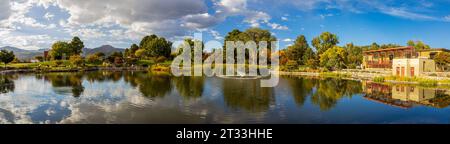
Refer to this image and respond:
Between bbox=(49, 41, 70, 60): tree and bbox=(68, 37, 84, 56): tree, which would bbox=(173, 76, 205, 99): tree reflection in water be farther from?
bbox=(68, 37, 84, 56): tree

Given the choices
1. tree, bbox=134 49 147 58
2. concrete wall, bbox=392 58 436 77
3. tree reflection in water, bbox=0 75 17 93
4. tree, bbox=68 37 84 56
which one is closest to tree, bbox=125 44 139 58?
tree, bbox=134 49 147 58

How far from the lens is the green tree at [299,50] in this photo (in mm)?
54000

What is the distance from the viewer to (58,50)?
6556 cm

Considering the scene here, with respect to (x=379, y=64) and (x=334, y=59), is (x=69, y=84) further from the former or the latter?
(x=379, y=64)

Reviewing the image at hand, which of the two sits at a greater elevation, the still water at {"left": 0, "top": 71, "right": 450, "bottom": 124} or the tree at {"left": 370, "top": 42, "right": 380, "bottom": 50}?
the tree at {"left": 370, "top": 42, "right": 380, "bottom": 50}

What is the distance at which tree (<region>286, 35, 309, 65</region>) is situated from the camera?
53984mm

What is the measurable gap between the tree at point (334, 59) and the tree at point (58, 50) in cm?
5497

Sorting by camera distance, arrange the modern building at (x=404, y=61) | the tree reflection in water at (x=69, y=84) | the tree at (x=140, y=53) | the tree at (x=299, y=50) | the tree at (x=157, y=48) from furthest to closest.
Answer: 1. the tree at (x=157, y=48)
2. the tree at (x=140, y=53)
3. the tree at (x=299, y=50)
4. the modern building at (x=404, y=61)
5. the tree reflection in water at (x=69, y=84)

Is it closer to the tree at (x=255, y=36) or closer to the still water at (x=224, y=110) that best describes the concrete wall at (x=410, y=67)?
the still water at (x=224, y=110)

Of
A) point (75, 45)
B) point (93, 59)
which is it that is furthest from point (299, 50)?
point (75, 45)

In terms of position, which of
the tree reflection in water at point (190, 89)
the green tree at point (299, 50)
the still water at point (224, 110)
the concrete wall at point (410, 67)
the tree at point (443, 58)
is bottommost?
the still water at point (224, 110)

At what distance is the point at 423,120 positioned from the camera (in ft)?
37.6

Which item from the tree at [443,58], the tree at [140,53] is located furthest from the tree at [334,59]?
the tree at [140,53]

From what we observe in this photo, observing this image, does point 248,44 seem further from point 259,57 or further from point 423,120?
point 423,120
